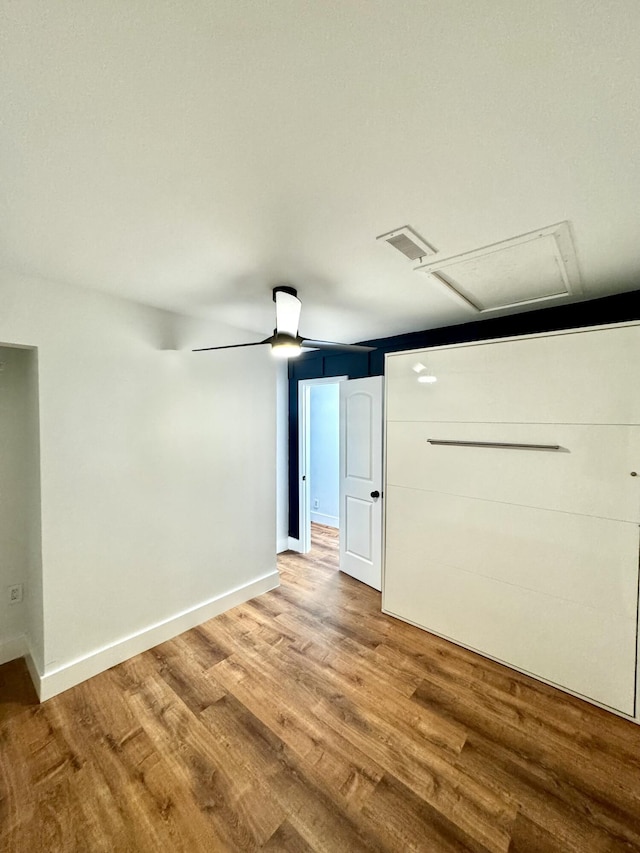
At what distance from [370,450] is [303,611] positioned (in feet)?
5.30

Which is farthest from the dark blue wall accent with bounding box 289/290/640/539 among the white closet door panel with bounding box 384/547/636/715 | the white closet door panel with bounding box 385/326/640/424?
the white closet door panel with bounding box 384/547/636/715

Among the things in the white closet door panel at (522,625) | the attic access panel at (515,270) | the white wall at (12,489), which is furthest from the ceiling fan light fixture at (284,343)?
the white closet door panel at (522,625)

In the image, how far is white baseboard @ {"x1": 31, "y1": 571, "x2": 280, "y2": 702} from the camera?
Answer: 201 centimetres

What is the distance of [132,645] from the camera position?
7.64 ft

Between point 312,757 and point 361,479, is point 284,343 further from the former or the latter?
point 312,757

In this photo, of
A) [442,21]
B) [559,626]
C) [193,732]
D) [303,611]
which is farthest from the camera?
[303,611]

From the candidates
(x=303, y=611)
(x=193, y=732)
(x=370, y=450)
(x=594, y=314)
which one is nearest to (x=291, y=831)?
(x=193, y=732)

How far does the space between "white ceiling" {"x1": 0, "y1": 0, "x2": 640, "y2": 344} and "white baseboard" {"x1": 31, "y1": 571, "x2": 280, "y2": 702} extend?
97.1 inches

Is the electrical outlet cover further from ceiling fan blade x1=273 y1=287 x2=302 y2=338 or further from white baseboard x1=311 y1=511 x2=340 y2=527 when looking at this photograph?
white baseboard x1=311 y1=511 x2=340 y2=527

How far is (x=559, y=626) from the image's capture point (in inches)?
81.0

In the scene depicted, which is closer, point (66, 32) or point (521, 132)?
point (66, 32)

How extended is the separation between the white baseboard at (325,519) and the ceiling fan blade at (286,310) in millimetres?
3815

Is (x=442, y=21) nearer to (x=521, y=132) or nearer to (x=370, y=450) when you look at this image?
(x=521, y=132)

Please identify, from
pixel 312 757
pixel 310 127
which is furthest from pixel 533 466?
pixel 310 127
